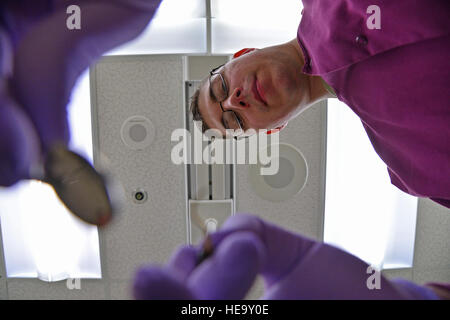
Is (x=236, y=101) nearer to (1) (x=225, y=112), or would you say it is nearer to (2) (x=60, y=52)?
(1) (x=225, y=112)

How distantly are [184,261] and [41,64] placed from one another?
0.77 feet

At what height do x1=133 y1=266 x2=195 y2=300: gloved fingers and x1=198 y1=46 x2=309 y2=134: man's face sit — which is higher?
x1=198 y1=46 x2=309 y2=134: man's face

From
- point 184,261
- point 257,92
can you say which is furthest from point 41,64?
point 257,92

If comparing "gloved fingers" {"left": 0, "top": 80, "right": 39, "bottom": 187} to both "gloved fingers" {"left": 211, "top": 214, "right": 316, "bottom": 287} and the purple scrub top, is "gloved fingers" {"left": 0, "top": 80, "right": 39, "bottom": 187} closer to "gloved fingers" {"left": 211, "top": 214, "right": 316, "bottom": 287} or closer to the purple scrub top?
"gloved fingers" {"left": 211, "top": 214, "right": 316, "bottom": 287}

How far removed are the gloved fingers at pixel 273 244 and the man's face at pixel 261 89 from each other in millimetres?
299

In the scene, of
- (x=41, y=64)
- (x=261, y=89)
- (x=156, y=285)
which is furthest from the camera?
(x=261, y=89)

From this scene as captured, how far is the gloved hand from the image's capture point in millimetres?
177

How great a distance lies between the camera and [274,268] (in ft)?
0.71

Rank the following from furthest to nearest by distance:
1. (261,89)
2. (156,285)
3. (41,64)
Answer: (261,89) < (41,64) < (156,285)

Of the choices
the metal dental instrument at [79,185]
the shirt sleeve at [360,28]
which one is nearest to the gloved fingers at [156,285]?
the metal dental instrument at [79,185]

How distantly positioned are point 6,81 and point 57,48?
0.18ft

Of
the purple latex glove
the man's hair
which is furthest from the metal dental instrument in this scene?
the man's hair

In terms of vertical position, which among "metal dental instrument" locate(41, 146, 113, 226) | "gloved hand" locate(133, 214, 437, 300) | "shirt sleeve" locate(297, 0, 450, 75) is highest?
"shirt sleeve" locate(297, 0, 450, 75)

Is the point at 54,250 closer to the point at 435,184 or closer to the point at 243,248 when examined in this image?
the point at 243,248
